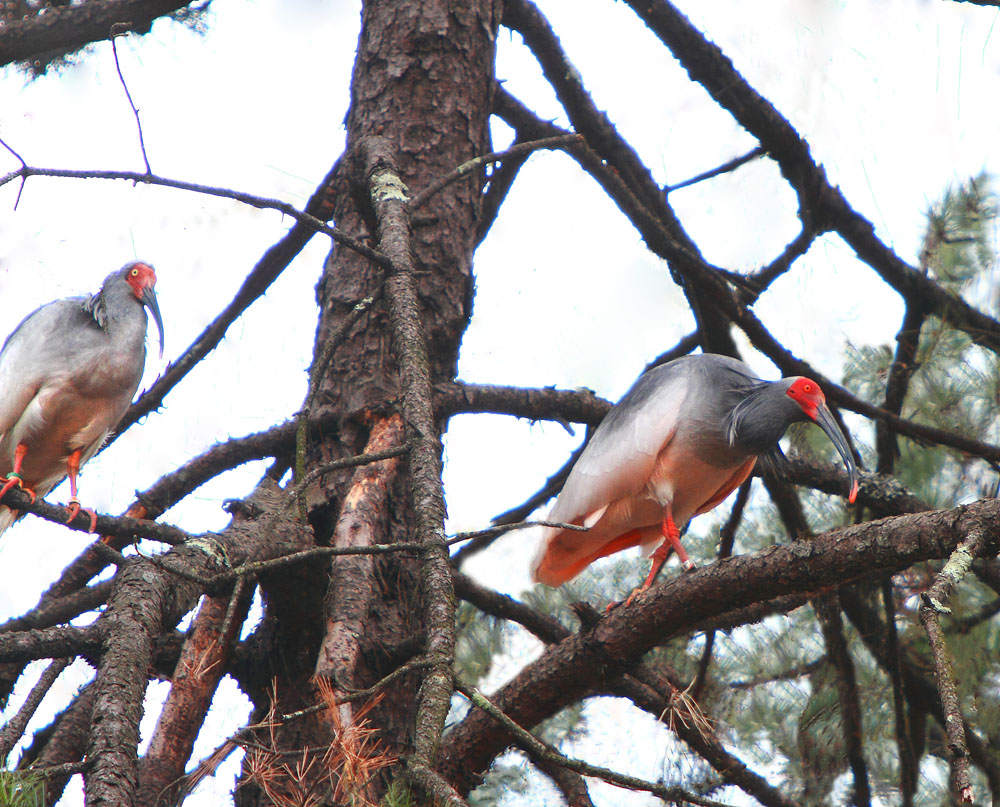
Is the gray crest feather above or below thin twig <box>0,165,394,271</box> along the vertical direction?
above

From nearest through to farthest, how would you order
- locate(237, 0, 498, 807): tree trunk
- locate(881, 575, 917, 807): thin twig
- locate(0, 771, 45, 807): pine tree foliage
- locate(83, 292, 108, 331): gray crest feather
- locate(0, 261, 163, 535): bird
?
locate(0, 771, 45, 807): pine tree foliage → locate(237, 0, 498, 807): tree trunk → locate(881, 575, 917, 807): thin twig → locate(0, 261, 163, 535): bird → locate(83, 292, 108, 331): gray crest feather

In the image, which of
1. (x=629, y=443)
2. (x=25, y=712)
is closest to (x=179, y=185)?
(x=25, y=712)

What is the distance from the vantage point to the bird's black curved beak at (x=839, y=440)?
329cm

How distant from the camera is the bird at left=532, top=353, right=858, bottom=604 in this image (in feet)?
12.1

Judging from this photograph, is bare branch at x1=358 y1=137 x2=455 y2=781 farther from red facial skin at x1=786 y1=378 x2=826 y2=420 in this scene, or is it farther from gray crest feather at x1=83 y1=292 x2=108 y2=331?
red facial skin at x1=786 y1=378 x2=826 y2=420

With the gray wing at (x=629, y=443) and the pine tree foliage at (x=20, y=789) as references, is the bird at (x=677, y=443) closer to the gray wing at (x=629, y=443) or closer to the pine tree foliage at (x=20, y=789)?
the gray wing at (x=629, y=443)

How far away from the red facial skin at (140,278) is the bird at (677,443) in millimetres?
1747

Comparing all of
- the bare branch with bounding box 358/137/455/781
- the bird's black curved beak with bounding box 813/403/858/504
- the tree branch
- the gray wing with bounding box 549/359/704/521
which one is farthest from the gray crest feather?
the bird's black curved beak with bounding box 813/403/858/504

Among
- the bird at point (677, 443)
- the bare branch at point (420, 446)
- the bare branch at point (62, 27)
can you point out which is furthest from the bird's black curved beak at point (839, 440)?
the bare branch at point (62, 27)

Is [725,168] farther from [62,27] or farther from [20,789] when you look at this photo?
[20,789]

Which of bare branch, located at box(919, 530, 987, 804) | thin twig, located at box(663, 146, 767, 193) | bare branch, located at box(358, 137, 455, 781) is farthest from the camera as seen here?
thin twig, located at box(663, 146, 767, 193)

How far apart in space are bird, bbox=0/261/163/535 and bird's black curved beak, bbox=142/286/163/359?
0.17 ft

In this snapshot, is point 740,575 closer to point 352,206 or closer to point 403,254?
point 403,254

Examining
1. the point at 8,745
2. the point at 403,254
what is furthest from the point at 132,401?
the point at 8,745
